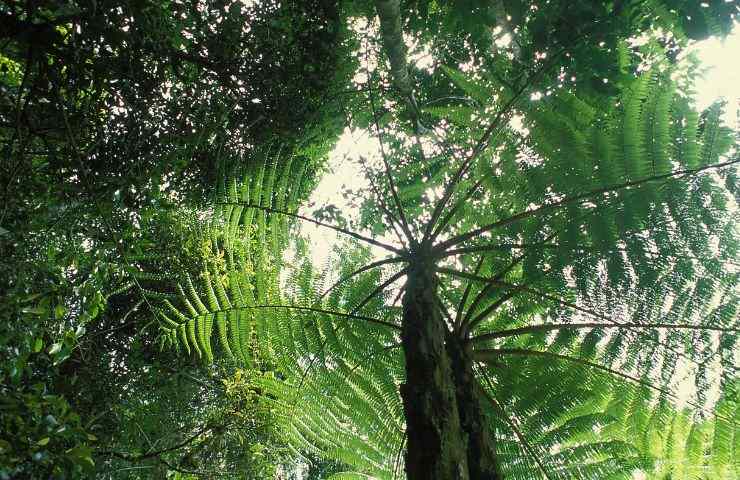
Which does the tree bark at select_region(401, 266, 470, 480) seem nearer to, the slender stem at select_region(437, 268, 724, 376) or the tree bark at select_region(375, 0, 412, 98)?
the slender stem at select_region(437, 268, 724, 376)

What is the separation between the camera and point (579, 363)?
1.48 metres

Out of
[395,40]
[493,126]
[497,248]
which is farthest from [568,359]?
[395,40]

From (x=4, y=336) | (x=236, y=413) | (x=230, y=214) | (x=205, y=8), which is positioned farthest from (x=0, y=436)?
(x=236, y=413)

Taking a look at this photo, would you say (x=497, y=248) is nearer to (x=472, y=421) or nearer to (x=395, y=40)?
(x=472, y=421)

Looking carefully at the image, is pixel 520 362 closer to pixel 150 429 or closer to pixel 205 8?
pixel 205 8

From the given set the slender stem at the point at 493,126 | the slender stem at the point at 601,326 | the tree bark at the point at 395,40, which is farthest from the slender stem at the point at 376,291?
the tree bark at the point at 395,40

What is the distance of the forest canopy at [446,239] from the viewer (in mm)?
1025

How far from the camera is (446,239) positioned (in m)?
1.61

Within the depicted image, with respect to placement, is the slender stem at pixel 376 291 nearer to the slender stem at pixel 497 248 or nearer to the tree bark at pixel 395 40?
the slender stem at pixel 497 248

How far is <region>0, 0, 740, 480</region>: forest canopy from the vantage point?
3.36ft

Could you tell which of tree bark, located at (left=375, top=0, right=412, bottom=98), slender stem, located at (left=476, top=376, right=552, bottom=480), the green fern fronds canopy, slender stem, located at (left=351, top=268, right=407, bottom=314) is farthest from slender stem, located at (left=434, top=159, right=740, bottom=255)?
tree bark, located at (left=375, top=0, right=412, bottom=98)

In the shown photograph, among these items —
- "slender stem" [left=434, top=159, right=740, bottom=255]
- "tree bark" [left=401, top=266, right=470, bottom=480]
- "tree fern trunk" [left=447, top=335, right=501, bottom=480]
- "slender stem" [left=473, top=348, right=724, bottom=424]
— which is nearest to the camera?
"tree bark" [left=401, top=266, right=470, bottom=480]

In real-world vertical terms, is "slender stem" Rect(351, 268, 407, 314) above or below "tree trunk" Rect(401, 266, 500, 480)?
above

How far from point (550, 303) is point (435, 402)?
29.7 inches
